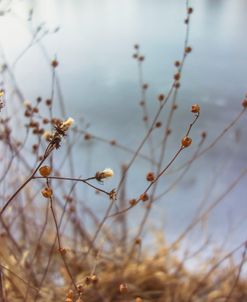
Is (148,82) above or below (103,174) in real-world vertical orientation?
above

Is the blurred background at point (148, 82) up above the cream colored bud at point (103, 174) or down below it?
above

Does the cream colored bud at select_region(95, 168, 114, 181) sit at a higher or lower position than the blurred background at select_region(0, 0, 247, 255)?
lower

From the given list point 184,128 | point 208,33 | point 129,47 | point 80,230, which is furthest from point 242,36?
point 80,230

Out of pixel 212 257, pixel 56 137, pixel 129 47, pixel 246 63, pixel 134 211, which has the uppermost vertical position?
pixel 129 47

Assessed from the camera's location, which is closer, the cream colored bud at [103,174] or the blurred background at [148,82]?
the cream colored bud at [103,174]

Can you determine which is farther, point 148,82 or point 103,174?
point 148,82

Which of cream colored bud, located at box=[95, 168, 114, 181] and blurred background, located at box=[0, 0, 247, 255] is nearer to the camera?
cream colored bud, located at box=[95, 168, 114, 181]

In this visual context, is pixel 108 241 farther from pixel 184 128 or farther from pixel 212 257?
pixel 184 128

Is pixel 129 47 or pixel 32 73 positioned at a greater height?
pixel 129 47
